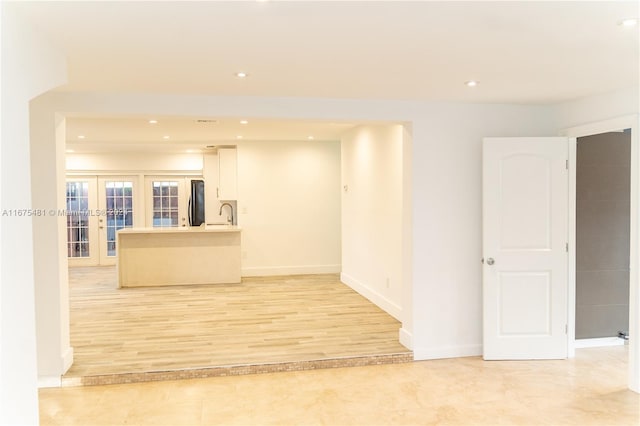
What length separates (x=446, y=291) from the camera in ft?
15.0

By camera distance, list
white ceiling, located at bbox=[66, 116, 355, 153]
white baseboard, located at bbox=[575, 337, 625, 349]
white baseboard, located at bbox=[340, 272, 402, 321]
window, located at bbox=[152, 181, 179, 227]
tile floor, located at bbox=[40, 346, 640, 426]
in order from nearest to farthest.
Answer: tile floor, located at bbox=[40, 346, 640, 426] < white baseboard, located at bbox=[575, 337, 625, 349] < white baseboard, located at bbox=[340, 272, 402, 321] < white ceiling, located at bbox=[66, 116, 355, 153] < window, located at bbox=[152, 181, 179, 227]

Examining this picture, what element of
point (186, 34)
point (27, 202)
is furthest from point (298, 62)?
point (27, 202)

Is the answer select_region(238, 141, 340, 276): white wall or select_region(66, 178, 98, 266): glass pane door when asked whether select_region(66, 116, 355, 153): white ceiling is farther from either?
select_region(66, 178, 98, 266): glass pane door

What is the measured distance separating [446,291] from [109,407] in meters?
3.06

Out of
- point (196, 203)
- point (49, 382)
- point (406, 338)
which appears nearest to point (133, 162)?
point (196, 203)

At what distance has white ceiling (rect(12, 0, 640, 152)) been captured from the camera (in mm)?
2180

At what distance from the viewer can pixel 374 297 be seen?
6348 millimetres

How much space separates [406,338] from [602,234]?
231cm

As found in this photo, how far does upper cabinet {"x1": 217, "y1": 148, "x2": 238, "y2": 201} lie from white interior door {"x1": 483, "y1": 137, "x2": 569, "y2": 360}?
16.7ft

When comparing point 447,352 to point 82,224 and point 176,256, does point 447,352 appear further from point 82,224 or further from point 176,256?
point 82,224

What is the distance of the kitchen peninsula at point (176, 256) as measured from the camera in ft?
24.4

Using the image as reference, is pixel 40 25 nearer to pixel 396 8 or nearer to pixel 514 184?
pixel 396 8

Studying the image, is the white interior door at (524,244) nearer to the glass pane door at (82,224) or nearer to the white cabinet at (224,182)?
the white cabinet at (224,182)

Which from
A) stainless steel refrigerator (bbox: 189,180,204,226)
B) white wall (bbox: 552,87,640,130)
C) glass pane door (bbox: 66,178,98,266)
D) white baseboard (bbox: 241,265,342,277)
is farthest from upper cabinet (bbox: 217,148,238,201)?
white wall (bbox: 552,87,640,130)
